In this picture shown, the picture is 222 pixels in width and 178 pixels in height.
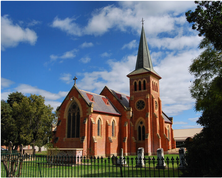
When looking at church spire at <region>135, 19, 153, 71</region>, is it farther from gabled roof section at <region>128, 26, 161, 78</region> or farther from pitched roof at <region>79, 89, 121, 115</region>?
pitched roof at <region>79, 89, 121, 115</region>

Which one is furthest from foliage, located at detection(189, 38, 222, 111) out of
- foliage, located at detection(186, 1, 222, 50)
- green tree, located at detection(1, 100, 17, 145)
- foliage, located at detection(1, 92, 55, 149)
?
green tree, located at detection(1, 100, 17, 145)

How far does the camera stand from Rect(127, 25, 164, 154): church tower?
111 feet

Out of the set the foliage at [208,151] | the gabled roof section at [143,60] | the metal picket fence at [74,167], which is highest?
the gabled roof section at [143,60]

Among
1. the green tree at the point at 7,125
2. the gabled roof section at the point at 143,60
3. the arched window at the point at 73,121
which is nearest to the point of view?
the arched window at the point at 73,121

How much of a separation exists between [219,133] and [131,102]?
28.7 metres

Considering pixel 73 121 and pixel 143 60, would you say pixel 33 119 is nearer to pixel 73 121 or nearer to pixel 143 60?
pixel 73 121

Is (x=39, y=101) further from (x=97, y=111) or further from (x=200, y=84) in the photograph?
(x=200, y=84)

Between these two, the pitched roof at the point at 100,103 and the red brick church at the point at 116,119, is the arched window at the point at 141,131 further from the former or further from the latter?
the pitched roof at the point at 100,103

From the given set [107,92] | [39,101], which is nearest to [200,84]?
[107,92]

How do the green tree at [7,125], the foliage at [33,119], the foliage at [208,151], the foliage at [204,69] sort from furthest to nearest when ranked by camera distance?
the green tree at [7,125] < the foliage at [33,119] < the foliage at [204,69] < the foliage at [208,151]

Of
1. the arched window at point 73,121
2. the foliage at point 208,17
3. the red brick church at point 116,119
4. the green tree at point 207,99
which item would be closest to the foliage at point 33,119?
the red brick church at point 116,119

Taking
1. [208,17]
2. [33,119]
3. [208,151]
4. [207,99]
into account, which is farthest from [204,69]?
[33,119]

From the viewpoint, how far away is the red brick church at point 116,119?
96.6 feet

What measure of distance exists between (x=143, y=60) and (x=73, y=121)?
670 inches
